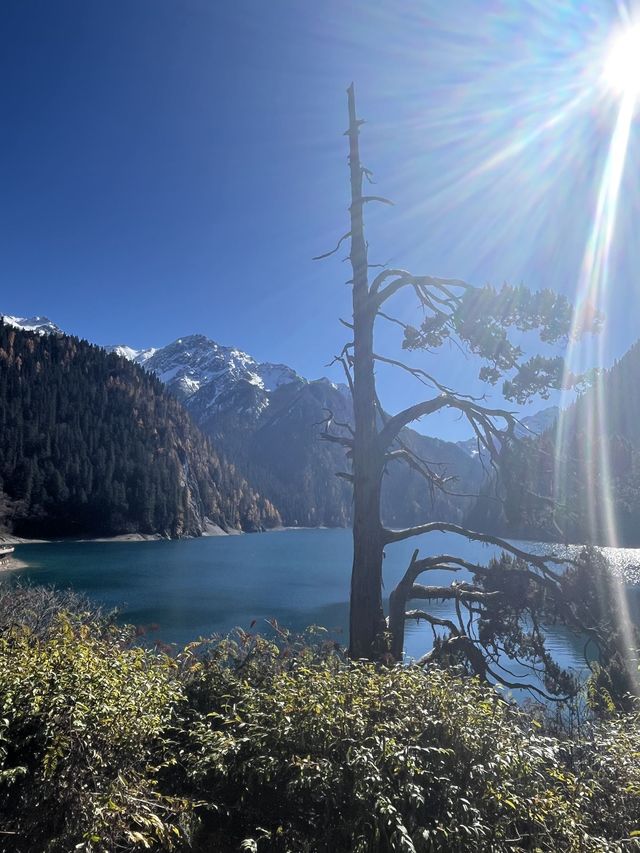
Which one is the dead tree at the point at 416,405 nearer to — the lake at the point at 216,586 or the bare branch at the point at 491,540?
the bare branch at the point at 491,540

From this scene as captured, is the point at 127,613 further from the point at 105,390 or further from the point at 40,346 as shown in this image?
the point at 40,346

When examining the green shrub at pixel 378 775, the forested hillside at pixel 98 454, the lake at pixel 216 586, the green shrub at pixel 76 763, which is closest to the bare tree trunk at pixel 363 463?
the green shrub at pixel 378 775

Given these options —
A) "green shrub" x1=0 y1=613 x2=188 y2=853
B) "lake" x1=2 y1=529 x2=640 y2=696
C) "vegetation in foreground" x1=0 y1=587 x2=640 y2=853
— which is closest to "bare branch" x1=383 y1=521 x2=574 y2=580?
"vegetation in foreground" x1=0 y1=587 x2=640 y2=853

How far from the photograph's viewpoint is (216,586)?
182ft

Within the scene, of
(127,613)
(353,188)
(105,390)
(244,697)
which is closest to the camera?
(244,697)

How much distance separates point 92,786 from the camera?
3.41 m

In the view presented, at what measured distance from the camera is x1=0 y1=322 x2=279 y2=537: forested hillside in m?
121

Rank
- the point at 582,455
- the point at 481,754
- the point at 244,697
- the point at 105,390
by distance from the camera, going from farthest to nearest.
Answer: the point at 105,390
the point at 582,455
the point at 244,697
the point at 481,754

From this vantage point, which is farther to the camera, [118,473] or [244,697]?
[118,473]

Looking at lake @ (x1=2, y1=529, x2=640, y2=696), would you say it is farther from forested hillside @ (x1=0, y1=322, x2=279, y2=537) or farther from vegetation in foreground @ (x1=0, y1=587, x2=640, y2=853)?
forested hillside @ (x1=0, y1=322, x2=279, y2=537)

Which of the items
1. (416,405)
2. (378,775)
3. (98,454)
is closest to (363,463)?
(416,405)

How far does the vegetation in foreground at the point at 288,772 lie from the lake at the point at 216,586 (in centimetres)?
1163

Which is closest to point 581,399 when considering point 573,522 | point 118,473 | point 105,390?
point 573,522

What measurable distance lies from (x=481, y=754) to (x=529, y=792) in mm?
354
